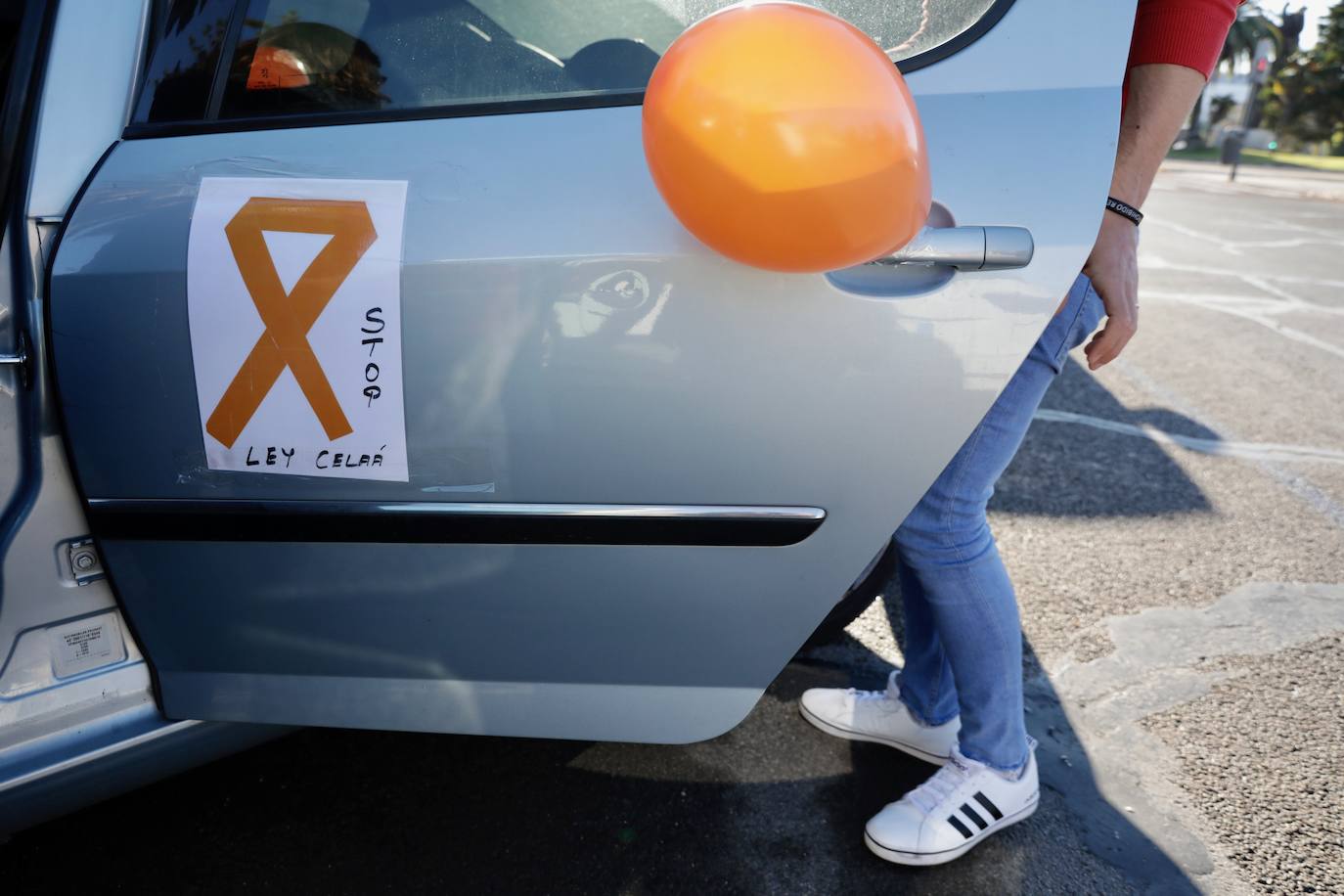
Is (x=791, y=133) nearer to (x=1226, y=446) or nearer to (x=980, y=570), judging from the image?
(x=980, y=570)

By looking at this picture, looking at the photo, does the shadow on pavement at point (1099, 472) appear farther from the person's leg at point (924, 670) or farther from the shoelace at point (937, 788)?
the shoelace at point (937, 788)

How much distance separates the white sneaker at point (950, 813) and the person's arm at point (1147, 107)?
75cm

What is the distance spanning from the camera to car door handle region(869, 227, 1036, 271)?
42.4 inches

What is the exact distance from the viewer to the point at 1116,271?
121 cm

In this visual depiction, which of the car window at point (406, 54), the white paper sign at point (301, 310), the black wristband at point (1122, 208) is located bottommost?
the white paper sign at point (301, 310)

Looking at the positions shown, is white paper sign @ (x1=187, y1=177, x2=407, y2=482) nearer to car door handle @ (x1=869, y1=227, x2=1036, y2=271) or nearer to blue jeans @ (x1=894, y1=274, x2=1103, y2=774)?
car door handle @ (x1=869, y1=227, x2=1036, y2=271)

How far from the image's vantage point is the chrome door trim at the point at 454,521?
1230mm

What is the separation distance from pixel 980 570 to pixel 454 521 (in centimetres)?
77

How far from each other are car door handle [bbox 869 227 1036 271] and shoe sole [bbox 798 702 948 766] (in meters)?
1.02

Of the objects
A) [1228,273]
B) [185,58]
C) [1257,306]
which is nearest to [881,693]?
[185,58]

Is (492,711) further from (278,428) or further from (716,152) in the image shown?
(716,152)

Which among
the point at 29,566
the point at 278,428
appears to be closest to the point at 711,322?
the point at 278,428

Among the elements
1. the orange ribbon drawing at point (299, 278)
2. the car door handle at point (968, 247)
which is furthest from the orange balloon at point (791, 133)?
the orange ribbon drawing at point (299, 278)

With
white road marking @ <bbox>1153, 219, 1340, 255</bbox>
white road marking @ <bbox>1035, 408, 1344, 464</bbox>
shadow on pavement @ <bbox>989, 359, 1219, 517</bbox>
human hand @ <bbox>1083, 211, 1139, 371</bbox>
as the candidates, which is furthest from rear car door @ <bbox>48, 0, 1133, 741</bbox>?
white road marking @ <bbox>1153, 219, 1340, 255</bbox>
